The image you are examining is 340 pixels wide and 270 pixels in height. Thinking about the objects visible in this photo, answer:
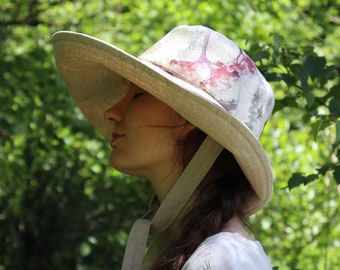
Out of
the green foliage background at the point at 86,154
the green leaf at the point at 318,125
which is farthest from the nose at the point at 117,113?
the green foliage background at the point at 86,154

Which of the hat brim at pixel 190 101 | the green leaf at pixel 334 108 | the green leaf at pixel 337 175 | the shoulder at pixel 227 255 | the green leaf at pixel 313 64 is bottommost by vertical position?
the green leaf at pixel 337 175

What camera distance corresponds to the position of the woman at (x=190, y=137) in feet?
6.98

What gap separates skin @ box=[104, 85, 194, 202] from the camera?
7.48 feet

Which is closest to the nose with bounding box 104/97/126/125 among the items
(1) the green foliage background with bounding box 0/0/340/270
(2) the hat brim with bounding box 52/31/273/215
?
(2) the hat brim with bounding box 52/31/273/215

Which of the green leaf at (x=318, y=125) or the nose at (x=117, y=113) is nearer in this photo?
the nose at (x=117, y=113)

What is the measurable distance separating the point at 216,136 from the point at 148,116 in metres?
0.23

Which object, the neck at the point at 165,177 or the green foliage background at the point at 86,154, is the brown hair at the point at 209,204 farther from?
the green foliage background at the point at 86,154

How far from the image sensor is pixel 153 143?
228cm

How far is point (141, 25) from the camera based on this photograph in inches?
238

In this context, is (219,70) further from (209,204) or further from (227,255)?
(227,255)

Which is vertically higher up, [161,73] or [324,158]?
[161,73]

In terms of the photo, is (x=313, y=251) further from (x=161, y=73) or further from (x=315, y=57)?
(x=161, y=73)

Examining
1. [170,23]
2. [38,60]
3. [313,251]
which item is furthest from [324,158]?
[38,60]

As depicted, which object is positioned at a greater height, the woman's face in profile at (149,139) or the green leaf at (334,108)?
the woman's face in profile at (149,139)
